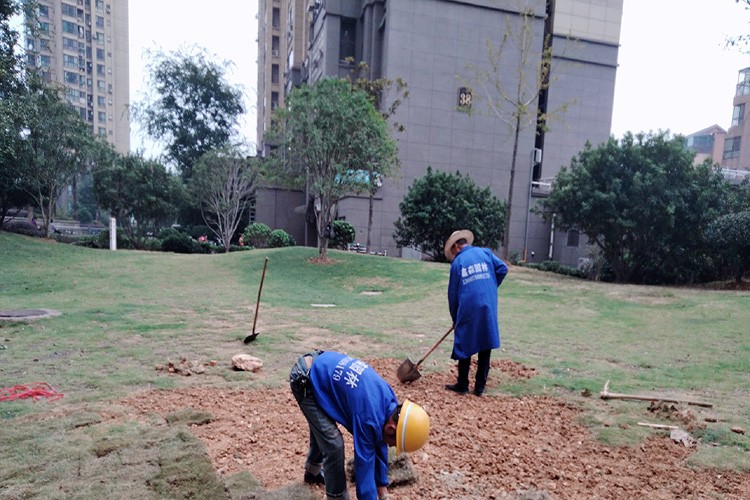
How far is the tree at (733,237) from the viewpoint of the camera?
521 inches

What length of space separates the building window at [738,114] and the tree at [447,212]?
39138mm

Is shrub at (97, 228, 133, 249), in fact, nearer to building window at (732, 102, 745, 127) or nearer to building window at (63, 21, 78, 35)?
building window at (732, 102, 745, 127)

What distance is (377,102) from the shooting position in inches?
978

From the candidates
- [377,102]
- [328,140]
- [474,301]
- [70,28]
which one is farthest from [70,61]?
[474,301]

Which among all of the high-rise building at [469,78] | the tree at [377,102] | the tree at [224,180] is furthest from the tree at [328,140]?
the high-rise building at [469,78]

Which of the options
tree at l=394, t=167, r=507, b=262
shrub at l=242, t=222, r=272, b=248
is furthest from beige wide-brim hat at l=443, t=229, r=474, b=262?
shrub at l=242, t=222, r=272, b=248

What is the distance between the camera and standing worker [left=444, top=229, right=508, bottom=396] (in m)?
4.32

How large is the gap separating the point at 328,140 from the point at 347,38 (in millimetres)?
18482

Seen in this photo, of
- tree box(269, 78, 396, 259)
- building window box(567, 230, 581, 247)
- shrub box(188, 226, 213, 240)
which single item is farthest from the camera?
shrub box(188, 226, 213, 240)

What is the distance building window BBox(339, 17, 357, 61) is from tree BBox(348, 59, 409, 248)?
6.91 feet

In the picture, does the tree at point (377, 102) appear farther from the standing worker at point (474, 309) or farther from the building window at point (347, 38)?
the standing worker at point (474, 309)

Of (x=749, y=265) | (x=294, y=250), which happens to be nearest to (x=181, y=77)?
(x=294, y=250)

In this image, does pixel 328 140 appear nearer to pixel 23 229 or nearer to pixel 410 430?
pixel 410 430

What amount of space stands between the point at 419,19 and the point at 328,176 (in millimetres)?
15846
